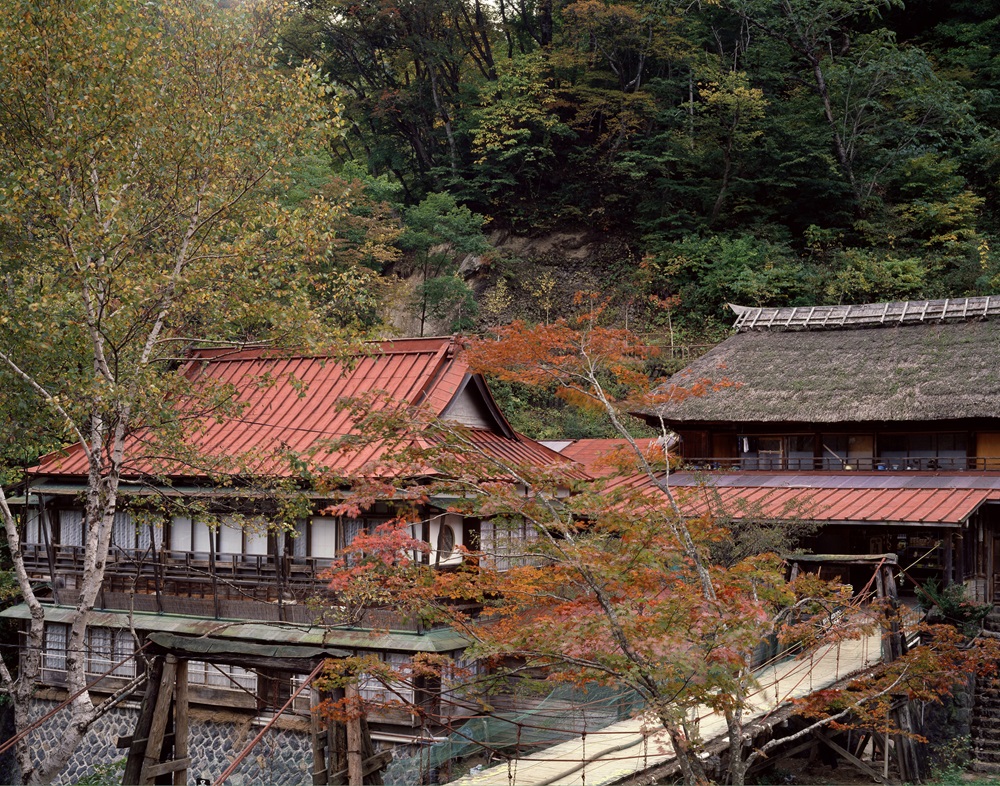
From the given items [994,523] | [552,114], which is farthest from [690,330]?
[994,523]

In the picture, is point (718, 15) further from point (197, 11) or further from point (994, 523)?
point (197, 11)

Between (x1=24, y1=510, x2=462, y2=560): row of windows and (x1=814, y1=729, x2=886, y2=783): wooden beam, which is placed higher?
(x1=24, y1=510, x2=462, y2=560): row of windows

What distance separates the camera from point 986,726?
61.3 ft

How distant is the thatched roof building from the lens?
2434 cm

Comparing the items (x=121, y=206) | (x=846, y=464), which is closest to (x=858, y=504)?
(x=846, y=464)

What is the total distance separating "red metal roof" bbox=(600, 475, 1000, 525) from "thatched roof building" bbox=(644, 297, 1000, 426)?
2.22m

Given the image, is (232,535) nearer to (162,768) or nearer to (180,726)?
(180,726)

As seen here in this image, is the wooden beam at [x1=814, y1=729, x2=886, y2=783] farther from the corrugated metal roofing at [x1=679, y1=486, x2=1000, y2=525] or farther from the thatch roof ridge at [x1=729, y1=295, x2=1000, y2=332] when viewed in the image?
the thatch roof ridge at [x1=729, y1=295, x2=1000, y2=332]

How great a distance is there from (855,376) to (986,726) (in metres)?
10.3

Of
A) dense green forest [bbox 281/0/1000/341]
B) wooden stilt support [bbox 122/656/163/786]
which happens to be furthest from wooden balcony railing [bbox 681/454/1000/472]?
wooden stilt support [bbox 122/656/163/786]

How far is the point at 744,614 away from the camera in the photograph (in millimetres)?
9797

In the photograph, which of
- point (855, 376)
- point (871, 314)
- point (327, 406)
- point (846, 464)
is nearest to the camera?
point (327, 406)

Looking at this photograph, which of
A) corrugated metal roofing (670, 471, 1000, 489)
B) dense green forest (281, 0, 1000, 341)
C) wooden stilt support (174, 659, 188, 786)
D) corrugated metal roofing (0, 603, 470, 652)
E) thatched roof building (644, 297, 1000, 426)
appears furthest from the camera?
dense green forest (281, 0, 1000, 341)

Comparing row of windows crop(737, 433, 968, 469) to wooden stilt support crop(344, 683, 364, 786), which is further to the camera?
row of windows crop(737, 433, 968, 469)
